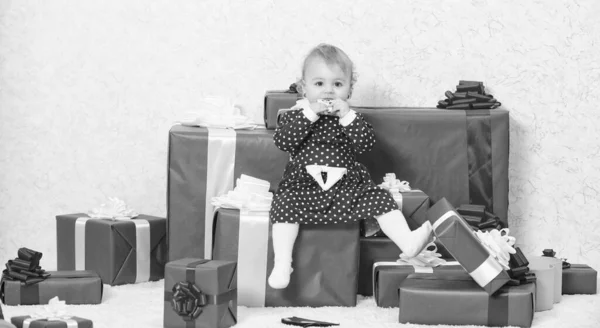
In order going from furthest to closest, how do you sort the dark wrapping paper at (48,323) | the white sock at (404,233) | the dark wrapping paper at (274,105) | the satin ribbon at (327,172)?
the dark wrapping paper at (274,105)
the satin ribbon at (327,172)
the white sock at (404,233)
the dark wrapping paper at (48,323)

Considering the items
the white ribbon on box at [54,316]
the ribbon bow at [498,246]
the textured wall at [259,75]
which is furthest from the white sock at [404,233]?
the white ribbon on box at [54,316]

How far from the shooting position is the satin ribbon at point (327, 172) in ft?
7.70

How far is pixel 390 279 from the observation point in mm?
2236

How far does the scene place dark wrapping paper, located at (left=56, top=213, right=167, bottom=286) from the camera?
246 centimetres

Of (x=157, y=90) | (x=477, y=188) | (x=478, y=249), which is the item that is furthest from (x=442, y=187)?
(x=157, y=90)

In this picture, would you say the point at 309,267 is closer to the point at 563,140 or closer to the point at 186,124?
the point at 186,124

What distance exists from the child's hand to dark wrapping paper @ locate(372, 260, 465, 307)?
1.34 feet

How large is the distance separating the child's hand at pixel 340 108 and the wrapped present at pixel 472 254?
0.43 metres

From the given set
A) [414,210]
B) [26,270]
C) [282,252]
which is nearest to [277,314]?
[282,252]

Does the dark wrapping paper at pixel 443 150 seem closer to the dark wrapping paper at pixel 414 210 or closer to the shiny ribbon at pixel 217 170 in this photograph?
the dark wrapping paper at pixel 414 210

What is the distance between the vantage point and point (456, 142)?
8.38 ft

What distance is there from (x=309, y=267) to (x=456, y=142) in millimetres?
597

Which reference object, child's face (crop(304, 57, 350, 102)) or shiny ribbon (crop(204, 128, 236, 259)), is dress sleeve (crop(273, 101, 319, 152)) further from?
shiny ribbon (crop(204, 128, 236, 259))

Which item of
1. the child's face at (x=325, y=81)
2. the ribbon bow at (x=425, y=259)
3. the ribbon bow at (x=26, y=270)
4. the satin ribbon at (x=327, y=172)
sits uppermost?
the child's face at (x=325, y=81)
